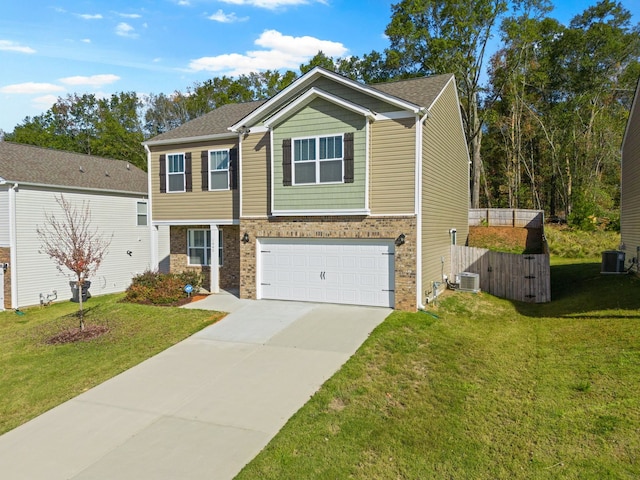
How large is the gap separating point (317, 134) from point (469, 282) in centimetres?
712

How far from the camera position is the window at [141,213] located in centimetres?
2303

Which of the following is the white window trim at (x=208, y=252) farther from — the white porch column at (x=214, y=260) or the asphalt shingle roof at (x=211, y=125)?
the asphalt shingle roof at (x=211, y=125)

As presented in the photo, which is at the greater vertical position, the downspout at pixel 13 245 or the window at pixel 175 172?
the window at pixel 175 172

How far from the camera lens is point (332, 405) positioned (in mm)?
6645

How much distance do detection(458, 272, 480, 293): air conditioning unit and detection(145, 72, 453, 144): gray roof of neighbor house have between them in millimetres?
5844

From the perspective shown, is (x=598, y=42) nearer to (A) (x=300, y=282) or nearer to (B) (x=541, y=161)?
(B) (x=541, y=161)

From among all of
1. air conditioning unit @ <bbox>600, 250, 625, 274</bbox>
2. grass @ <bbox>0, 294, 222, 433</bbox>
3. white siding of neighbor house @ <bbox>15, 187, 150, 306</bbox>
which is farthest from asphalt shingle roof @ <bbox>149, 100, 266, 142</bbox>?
air conditioning unit @ <bbox>600, 250, 625, 274</bbox>

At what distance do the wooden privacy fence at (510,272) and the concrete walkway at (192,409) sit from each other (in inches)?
224

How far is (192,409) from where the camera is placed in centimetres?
680

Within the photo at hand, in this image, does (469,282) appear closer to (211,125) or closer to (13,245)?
(211,125)

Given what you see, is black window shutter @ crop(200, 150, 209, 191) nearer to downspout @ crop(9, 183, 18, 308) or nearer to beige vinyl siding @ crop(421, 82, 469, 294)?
beige vinyl siding @ crop(421, 82, 469, 294)

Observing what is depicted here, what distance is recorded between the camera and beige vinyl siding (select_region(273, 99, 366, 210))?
11656 millimetres

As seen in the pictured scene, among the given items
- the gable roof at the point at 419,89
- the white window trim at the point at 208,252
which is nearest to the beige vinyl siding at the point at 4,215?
the white window trim at the point at 208,252

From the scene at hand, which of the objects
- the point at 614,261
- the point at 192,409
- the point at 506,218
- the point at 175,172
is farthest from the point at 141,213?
the point at 614,261
